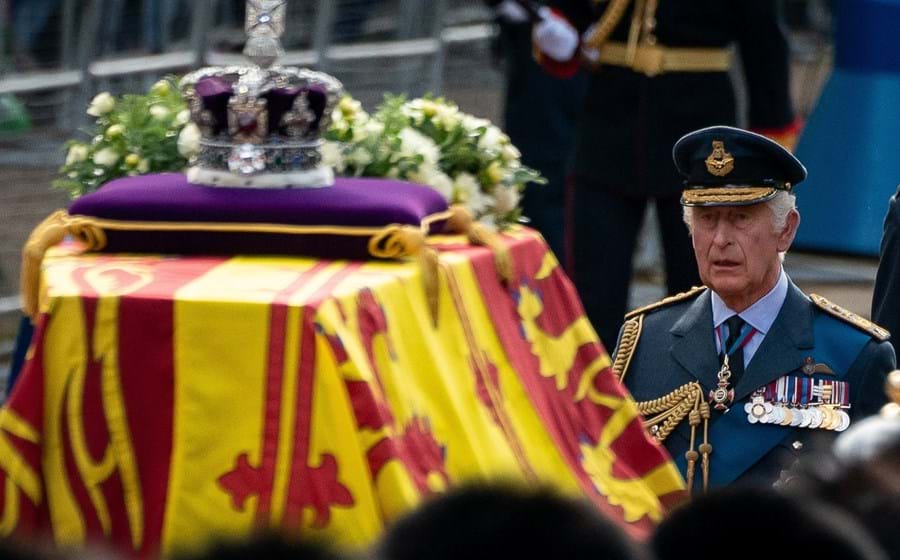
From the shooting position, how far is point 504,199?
406 cm

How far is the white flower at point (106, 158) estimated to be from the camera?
3.98 metres

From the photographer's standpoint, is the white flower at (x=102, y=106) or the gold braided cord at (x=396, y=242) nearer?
the gold braided cord at (x=396, y=242)

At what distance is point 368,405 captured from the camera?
9.98 ft

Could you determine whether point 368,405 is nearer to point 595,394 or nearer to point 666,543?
point 595,394

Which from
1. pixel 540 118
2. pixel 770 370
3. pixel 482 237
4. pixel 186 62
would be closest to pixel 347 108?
pixel 482 237

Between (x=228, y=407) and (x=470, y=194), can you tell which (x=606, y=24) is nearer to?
(x=470, y=194)

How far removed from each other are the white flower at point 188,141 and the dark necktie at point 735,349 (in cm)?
116

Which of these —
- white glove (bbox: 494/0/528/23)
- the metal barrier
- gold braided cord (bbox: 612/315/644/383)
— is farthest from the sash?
the metal barrier

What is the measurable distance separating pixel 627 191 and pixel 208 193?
3211 millimetres

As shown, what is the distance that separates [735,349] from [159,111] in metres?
1.25

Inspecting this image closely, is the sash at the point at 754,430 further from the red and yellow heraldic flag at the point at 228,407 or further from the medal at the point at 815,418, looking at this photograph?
the red and yellow heraldic flag at the point at 228,407

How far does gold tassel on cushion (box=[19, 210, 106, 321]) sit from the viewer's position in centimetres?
343

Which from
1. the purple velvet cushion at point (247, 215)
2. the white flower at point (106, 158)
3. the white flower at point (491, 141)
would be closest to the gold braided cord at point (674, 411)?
the white flower at point (491, 141)

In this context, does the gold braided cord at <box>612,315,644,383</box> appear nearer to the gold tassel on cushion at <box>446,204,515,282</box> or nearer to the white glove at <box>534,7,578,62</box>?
the gold tassel on cushion at <box>446,204,515,282</box>
